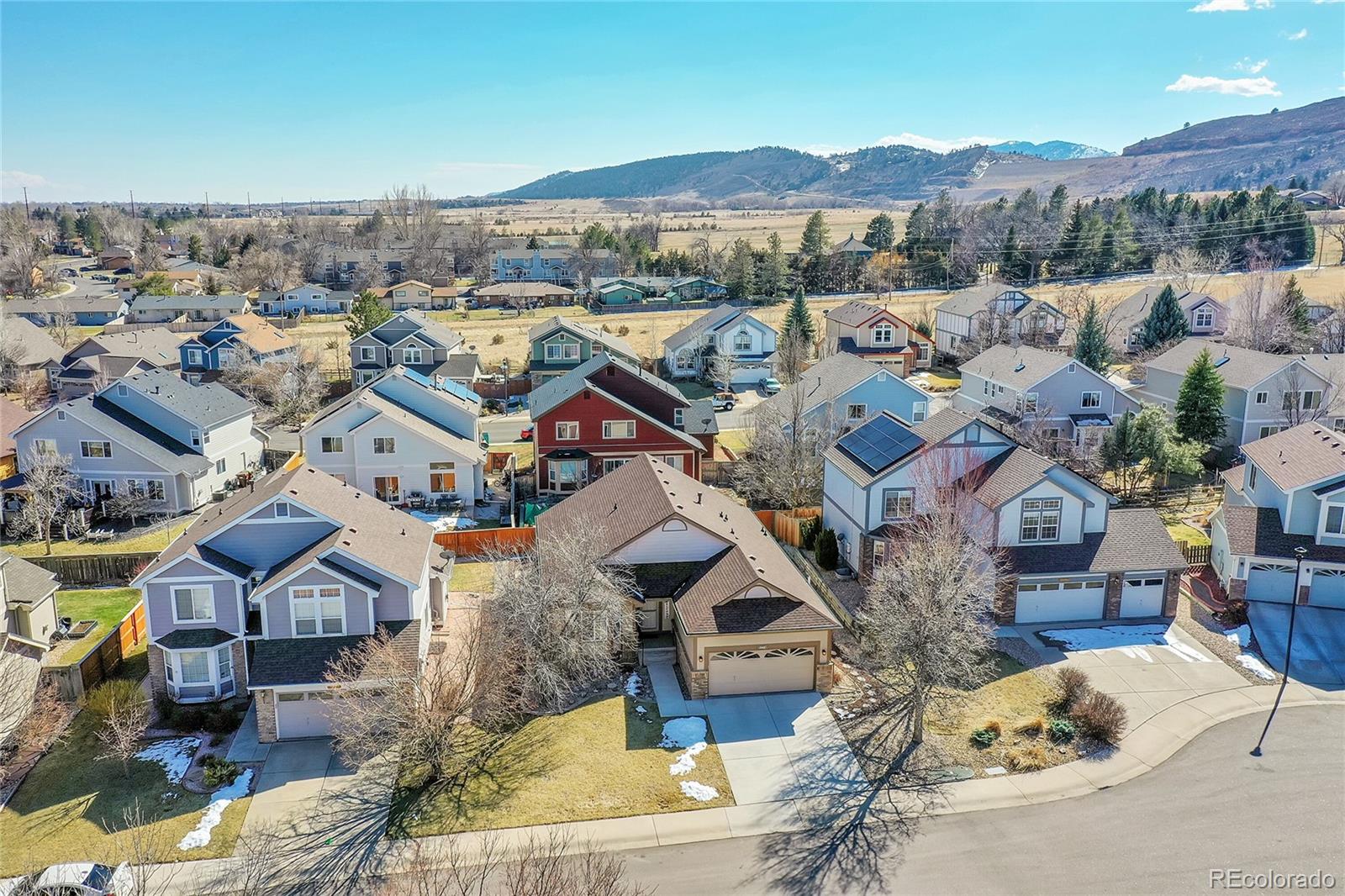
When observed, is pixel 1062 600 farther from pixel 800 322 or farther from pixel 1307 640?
pixel 800 322

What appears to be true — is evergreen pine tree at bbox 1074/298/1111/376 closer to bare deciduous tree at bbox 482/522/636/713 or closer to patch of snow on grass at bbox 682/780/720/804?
bare deciduous tree at bbox 482/522/636/713

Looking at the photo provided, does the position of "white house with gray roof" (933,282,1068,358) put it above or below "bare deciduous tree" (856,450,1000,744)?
above

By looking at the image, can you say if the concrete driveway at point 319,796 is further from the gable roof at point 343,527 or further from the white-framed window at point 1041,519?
the white-framed window at point 1041,519

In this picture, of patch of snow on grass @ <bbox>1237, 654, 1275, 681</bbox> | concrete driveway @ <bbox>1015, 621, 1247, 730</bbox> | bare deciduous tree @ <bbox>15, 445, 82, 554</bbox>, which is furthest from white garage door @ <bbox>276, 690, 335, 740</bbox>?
patch of snow on grass @ <bbox>1237, 654, 1275, 681</bbox>

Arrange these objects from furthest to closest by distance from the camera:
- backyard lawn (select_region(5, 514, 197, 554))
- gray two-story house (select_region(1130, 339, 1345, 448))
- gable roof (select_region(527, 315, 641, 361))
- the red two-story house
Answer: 1. gable roof (select_region(527, 315, 641, 361))
2. gray two-story house (select_region(1130, 339, 1345, 448))
3. the red two-story house
4. backyard lawn (select_region(5, 514, 197, 554))

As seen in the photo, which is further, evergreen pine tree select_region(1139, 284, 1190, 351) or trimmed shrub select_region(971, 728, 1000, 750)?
evergreen pine tree select_region(1139, 284, 1190, 351)

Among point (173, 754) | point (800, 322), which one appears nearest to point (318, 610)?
point (173, 754)

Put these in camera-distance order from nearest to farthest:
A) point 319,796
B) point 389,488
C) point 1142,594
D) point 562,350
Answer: point 319,796
point 1142,594
point 389,488
point 562,350
